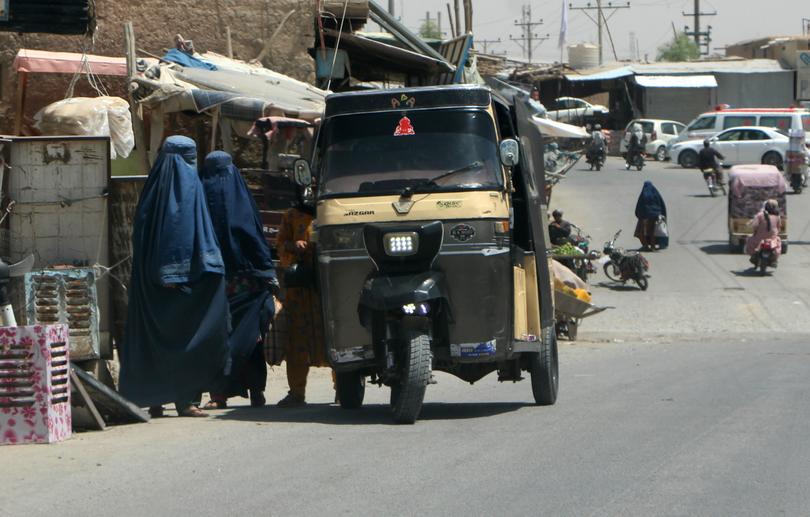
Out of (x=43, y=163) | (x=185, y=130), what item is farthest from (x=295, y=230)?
(x=185, y=130)

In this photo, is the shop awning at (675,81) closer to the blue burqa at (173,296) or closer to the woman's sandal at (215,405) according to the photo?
the woman's sandal at (215,405)

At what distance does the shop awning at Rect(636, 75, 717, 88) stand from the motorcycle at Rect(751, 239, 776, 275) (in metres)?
30.0

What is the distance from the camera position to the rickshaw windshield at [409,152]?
26.4 feet

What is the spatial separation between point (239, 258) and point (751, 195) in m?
21.5

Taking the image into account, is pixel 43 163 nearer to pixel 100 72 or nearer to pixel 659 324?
pixel 100 72

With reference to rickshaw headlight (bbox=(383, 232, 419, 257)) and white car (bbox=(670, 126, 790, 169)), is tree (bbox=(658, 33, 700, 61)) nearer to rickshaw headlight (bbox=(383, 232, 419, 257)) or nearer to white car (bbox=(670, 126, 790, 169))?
white car (bbox=(670, 126, 790, 169))

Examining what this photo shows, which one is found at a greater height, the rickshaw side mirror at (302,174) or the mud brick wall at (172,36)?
the mud brick wall at (172,36)

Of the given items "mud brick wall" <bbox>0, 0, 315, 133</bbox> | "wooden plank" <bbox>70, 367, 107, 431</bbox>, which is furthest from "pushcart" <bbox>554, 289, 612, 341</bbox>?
"wooden plank" <bbox>70, 367, 107, 431</bbox>

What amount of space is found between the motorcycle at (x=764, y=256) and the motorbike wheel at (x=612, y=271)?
3.02 metres

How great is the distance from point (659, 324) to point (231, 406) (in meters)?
13.5

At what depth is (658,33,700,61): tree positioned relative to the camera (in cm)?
10100

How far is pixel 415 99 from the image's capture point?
8.17 metres

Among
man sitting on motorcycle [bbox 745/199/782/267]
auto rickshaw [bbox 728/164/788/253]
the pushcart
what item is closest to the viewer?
the pushcart

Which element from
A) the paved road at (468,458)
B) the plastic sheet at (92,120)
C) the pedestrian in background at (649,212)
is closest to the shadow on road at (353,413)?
the paved road at (468,458)
